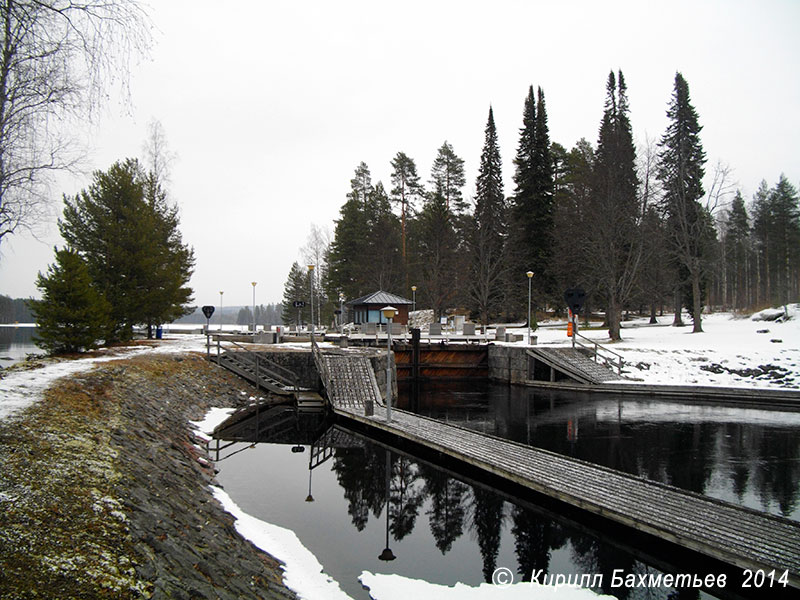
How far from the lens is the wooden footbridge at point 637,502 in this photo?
23.0 feet

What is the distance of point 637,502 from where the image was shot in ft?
28.6

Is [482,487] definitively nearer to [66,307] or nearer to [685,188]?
[66,307]

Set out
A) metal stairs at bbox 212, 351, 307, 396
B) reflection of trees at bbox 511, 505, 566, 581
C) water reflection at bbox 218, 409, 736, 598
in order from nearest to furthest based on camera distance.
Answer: water reflection at bbox 218, 409, 736, 598
reflection of trees at bbox 511, 505, 566, 581
metal stairs at bbox 212, 351, 307, 396

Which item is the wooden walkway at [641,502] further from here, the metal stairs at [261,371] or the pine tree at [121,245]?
the pine tree at [121,245]

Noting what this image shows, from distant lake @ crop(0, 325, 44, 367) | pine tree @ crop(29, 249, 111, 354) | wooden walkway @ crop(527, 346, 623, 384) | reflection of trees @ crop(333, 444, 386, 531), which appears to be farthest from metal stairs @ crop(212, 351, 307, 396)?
wooden walkway @ crop(527, 346, 623, 384)

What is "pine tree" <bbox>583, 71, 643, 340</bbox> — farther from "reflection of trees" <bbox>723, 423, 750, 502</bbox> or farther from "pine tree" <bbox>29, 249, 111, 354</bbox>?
"pine tree" <bbox>29, 249, 111, 354</bbox>

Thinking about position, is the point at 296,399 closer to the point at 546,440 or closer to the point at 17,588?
the point at 546,440

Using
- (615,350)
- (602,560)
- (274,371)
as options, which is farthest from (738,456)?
(274,371)

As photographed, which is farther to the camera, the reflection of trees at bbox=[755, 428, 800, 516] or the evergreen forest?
the evergreen forest

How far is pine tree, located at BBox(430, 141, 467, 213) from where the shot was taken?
55312 millimetres

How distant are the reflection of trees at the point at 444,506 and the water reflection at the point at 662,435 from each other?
4.13 metres

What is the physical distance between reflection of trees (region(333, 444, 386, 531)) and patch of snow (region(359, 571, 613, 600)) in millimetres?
2232

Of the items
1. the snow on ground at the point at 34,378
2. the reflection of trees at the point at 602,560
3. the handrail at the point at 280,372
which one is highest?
the snow on ground at the point at 34,378

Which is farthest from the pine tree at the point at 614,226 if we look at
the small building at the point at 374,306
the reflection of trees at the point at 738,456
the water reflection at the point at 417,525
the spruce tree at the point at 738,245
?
the spruce tree at the point at 738,245
